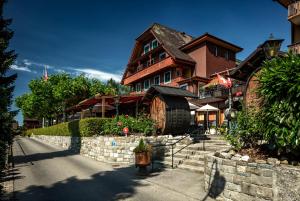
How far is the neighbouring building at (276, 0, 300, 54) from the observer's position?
20.3m

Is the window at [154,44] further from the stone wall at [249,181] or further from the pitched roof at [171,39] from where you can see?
the stone wall at [249,181]

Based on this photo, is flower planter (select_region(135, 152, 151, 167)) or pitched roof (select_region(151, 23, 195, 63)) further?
pitched roof (select_region(151, 23, 195, 63))

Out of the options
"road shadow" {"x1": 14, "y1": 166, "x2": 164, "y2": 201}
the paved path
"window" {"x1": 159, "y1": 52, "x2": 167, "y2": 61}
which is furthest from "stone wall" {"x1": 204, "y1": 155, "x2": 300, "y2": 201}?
"window" {"x1": 159, "y1": 52, "x2": 167, "y2": 61}

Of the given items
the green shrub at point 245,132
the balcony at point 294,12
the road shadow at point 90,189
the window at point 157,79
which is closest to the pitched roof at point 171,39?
the window at point 157,79

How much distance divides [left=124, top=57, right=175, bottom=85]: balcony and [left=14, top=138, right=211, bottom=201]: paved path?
67.7 ft

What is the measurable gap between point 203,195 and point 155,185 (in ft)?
6.82

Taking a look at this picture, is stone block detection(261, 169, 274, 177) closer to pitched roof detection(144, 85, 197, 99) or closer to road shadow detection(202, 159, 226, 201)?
road shadow detection(202, 159, 226, 201)

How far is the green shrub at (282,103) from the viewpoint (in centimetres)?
646

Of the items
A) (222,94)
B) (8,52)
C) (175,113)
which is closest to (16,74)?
(8,52)

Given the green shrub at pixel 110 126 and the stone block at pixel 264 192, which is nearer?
the stone block at pixel 264 192

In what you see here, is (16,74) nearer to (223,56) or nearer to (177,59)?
(177,59)

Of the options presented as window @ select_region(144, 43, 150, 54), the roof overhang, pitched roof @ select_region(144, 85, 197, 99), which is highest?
window @ select_region(144, 43, 150, 54)

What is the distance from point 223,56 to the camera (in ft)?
113

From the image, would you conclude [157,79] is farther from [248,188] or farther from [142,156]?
[248,188]
